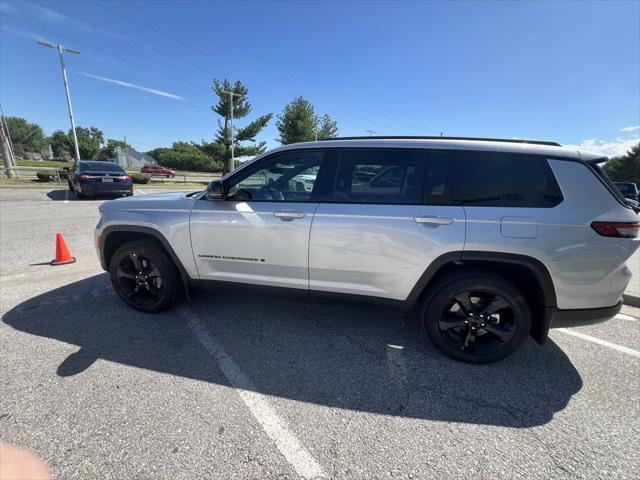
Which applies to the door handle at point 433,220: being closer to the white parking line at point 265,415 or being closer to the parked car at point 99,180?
the white parking line at point 265,415

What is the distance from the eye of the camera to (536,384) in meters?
2.43

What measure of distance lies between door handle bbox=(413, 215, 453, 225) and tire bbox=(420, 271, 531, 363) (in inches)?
18.8

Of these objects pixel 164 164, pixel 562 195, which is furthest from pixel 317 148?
pixel 164 164

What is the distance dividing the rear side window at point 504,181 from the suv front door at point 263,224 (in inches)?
48.3

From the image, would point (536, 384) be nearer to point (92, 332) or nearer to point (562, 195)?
point (562, 195)

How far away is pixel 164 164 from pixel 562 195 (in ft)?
268

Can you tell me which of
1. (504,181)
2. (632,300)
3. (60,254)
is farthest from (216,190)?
(632,300)

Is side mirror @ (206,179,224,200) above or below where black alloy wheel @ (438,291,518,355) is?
above

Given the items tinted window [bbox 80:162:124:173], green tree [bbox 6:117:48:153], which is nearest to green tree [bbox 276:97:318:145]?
tinted window [bbox 80:162:124:173]

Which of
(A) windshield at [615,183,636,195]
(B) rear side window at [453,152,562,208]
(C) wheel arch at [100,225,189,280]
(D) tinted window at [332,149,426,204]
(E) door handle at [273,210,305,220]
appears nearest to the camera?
(B) rear side window at [453,152,562,208]

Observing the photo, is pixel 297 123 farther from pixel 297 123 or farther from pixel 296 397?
pixel 296 397

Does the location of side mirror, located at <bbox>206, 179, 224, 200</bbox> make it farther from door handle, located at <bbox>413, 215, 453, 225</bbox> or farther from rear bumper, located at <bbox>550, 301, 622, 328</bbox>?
rear bumper, located at <bbox>550, 301, 622, 328</bbox>

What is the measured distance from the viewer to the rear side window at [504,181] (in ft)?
7.64

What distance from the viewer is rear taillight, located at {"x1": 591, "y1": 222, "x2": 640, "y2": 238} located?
2223 millimetres
